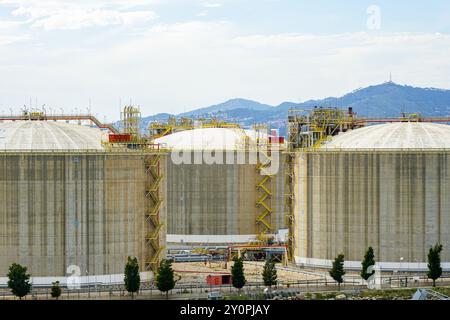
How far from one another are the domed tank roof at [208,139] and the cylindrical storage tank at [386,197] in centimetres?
2136

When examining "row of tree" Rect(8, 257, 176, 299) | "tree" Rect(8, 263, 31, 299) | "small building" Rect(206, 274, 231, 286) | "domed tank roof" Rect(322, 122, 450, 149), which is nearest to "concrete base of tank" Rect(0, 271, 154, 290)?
"row of tree" Rect(8, 257, 176, 299)

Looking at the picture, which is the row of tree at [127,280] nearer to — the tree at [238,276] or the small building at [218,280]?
the tree at [238,276]

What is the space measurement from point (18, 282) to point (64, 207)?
7.98 m

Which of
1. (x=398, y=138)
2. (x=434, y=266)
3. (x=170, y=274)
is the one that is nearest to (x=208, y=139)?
(x=398, y=138)

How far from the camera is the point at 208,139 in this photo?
118625 millimetres

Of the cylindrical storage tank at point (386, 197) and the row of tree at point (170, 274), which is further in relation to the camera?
the cylindrical storage tank at point (386, 197)

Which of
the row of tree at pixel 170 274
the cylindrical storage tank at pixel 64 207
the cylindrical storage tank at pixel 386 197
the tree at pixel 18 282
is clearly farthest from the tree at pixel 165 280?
the cylindrical storage tank at pixel 386 197

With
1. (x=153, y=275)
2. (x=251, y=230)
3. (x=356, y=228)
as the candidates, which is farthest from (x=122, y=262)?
(x=251, y=230)

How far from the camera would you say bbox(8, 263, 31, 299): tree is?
81562 millimetres

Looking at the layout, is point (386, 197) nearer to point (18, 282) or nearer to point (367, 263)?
point (367, 263)

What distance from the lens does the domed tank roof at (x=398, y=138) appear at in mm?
95375

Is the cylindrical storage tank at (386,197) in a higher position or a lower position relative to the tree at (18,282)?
higher

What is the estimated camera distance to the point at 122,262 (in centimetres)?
8819
